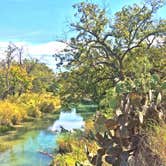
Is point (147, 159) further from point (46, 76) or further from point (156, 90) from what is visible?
point (46, 76)

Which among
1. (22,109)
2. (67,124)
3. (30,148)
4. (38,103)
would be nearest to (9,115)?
(22,109)

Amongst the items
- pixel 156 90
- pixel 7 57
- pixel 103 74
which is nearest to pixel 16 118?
pixel 103 74

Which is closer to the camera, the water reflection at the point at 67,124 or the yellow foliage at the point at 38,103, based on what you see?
the water reflection at the point at 67,124

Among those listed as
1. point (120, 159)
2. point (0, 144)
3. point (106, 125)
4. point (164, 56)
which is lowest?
point (0, 144)

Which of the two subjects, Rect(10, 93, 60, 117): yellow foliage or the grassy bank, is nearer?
the grassy bank

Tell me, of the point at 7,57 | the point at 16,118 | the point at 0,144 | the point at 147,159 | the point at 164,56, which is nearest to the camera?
the point at 147,159

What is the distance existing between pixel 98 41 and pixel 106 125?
1809cm

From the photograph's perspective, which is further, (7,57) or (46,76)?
(46,76)

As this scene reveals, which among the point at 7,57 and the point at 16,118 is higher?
the point at 7,57

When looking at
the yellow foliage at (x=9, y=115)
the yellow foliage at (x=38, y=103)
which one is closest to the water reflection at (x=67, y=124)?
the yellow foliage at (x=9, y=115)

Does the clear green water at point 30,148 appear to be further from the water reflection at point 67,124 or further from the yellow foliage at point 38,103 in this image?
the yellow foliage at point 38,103

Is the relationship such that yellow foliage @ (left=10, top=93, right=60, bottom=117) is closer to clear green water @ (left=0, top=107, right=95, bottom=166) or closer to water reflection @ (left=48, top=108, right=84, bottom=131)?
water reflection @ (left=48, top=108, right=84, bottom=131)

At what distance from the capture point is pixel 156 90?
5.90 metres

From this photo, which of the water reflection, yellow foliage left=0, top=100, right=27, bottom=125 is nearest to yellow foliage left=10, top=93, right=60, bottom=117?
the water reflection
